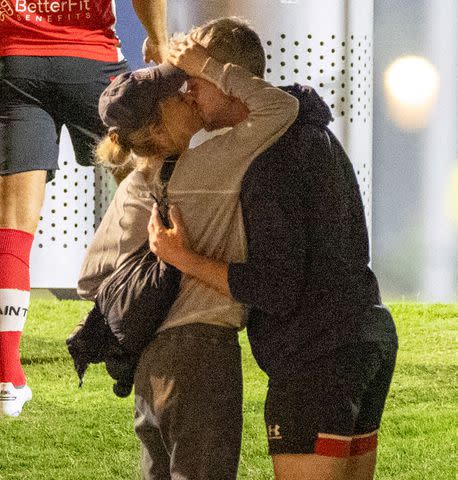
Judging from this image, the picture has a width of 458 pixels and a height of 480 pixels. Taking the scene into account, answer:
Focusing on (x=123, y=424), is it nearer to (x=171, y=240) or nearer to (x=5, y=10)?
(x=5, y=10)

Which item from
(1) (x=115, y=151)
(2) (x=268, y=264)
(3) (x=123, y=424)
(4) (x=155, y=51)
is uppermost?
(1) (x=115, y=151)

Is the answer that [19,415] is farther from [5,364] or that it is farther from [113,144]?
[113,144]

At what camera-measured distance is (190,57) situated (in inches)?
75.7

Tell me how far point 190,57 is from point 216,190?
0.22m

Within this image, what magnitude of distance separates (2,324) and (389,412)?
1.27 m

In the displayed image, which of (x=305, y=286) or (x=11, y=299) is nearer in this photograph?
(x=305, y=286)

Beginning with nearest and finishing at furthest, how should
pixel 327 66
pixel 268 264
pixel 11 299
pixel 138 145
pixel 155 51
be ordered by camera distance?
1. pixel 268 264
2. pixel 138 145
3. pixel 155 51
4. pixel 11 299
5. pixel 327 66

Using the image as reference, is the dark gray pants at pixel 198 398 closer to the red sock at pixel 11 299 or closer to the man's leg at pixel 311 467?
the man's leg at pixel 311 467

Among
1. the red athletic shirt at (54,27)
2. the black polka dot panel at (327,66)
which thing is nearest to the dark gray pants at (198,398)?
the red athletic shirt at (54,27)

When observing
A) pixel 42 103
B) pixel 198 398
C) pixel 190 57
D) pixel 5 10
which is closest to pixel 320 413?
pixel 198 398

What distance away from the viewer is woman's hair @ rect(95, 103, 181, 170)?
198 centimetres

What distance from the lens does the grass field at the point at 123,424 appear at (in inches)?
124

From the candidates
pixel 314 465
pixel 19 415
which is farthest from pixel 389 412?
pixel 314 465

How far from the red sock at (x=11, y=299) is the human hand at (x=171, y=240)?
1.78m
